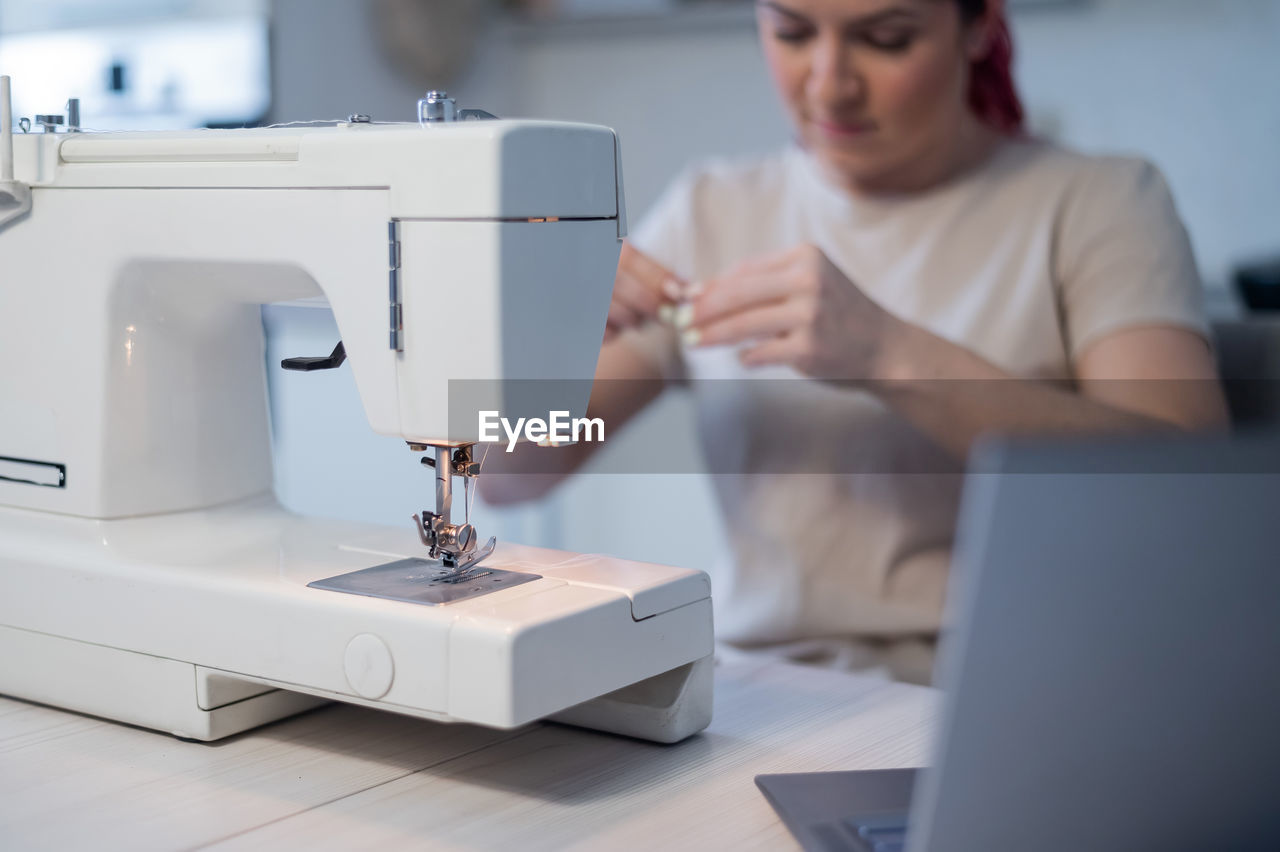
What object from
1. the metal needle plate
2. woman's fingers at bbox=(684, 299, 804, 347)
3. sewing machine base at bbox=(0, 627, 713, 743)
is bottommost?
sewing machine base at bbox=(0, 627, 713, 743)

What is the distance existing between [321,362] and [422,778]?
280 millimetres

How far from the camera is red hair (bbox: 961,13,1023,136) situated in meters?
1.46

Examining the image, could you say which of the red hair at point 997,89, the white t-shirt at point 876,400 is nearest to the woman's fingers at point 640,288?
the white t-shirt at point 876,400

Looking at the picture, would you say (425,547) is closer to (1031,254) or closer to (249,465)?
(249,465)

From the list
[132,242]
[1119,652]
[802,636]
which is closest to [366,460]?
[802,636]

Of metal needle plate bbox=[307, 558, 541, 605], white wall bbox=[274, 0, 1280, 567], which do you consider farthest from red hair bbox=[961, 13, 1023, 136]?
white wall bbox=[274, 0, 1280, 567]

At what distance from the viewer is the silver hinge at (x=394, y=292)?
72 centimetres

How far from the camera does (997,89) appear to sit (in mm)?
1481

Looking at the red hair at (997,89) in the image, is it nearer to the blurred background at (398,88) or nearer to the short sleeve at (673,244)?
the short sleeve at (673,244)

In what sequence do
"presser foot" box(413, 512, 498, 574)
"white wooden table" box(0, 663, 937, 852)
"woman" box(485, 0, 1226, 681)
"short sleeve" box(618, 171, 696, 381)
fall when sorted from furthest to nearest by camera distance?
1. "short sleeve" box(618, 171, 696, 381)
2. "woman" box(485, 0, 1226, 681)
3. "presser foot" box(413, 512, 498, 574)
4. "white wooden table" box(0, 663, 937, 852)

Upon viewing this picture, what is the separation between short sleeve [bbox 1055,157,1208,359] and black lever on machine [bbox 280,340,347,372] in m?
0.84

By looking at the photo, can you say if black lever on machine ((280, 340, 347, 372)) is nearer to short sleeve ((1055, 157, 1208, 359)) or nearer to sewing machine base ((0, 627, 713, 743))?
sewing machine base ((0, 627, 713, 743))

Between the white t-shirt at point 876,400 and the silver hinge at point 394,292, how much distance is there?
0.64m

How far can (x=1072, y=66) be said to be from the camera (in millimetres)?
2510
